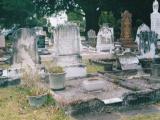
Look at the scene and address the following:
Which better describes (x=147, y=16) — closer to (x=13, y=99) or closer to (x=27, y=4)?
(x=27, y=4)

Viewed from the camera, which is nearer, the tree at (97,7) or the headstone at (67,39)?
the headstone at (67,39)

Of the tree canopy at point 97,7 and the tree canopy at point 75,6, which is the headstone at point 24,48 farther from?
the tree canopy at point 97,7

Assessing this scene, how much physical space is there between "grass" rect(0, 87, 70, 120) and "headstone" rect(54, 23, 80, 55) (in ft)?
10.6

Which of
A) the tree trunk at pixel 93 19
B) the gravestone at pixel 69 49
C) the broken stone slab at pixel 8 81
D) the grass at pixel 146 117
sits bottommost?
the grass at pixel 146 117

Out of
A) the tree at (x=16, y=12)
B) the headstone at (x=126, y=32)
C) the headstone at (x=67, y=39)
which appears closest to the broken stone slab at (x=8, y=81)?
the headstone at (x=67, y=39)

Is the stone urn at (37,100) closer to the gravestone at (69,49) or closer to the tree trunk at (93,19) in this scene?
the gravestone at (69,49)

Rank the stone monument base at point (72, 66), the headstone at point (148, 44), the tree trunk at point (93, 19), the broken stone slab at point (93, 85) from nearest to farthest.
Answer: the broken stone slab at point (93, 85)
the stone monument base at point (72, 66)
the headstone at point (148, 44)
the tree trunk at point (93, 19)

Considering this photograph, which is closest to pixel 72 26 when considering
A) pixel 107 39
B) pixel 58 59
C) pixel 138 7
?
pixel 58 59

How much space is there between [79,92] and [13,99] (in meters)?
1.98

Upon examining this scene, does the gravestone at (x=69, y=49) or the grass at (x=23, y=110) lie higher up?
the gravestone at (x=69, y=49)

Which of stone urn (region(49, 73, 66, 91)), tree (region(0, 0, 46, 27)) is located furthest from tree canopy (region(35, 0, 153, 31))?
stone urn (region(49, 73, 66, 91))

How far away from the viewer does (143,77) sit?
12102 millimetres

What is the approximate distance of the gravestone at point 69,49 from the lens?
12.9m

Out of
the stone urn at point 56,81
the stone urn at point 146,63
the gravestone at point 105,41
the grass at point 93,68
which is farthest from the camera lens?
the gravestone at point 105,41
